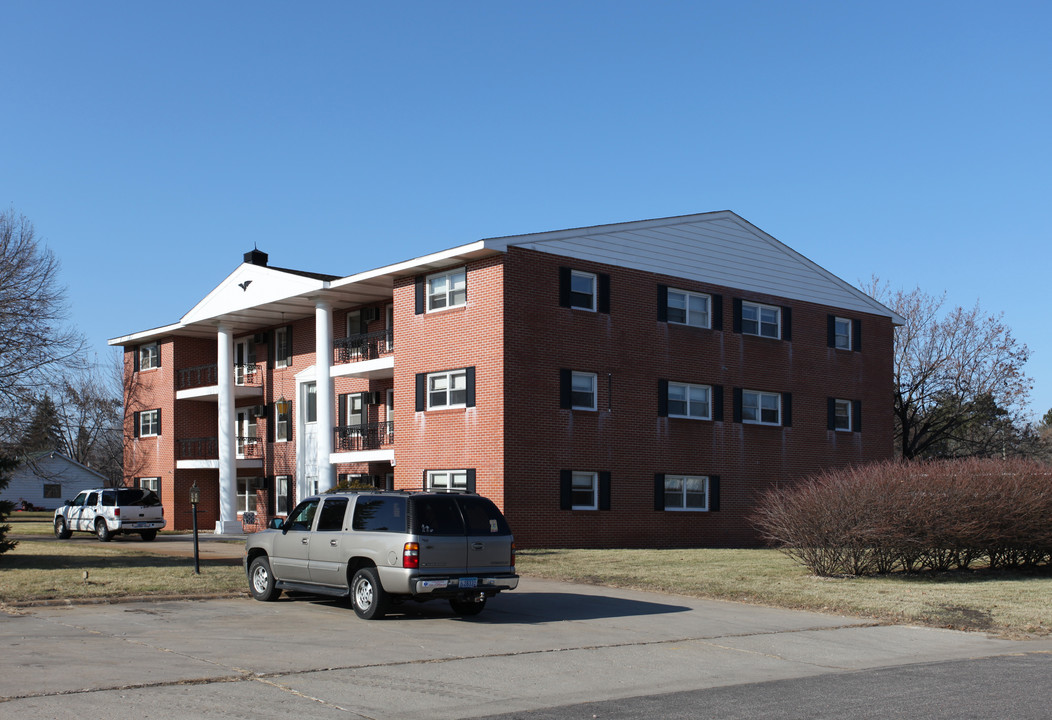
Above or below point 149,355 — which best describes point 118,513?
below

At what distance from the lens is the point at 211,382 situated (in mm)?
44844

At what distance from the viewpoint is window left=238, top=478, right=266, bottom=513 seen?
42.6 m

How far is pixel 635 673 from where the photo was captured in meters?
11.0

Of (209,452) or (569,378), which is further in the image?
(209,452)

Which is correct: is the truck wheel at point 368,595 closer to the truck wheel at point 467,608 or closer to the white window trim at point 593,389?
the truck wheel at point 467,608

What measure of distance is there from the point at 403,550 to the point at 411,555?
124 millimetres

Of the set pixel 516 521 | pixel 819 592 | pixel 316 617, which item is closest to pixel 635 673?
pixel 316 617

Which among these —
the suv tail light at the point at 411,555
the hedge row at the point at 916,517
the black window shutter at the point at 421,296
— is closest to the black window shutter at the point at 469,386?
the black window shutter at the point at 421,296

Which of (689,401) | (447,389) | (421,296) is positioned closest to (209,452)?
(421,296)

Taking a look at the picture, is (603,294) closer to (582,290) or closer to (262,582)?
(582,290)

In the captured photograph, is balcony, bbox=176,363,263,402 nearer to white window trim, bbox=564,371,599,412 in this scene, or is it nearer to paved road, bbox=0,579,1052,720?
white window trim, bbox=564,371,599,412

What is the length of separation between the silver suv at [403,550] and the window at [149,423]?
32.8m

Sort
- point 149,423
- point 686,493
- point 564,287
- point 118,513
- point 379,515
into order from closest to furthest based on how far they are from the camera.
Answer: point 379,515, point 564,287, point 686,493, point 118,513, point 149,423

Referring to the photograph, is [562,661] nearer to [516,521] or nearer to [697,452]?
[516,521]
